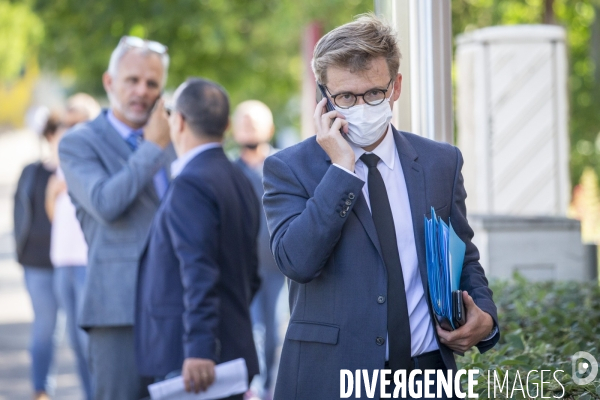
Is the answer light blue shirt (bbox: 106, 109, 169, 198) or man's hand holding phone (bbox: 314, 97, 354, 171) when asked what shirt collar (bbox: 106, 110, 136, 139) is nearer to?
light blue shirt (bbox: 106, 109, 169, 198)

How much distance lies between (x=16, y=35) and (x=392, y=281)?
23.6m

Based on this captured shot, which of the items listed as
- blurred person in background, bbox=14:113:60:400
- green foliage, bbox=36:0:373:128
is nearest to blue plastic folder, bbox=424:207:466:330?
blurred person in background, bbox=14:113:60:400

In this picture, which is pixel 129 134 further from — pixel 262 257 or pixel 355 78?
pixel 262 257

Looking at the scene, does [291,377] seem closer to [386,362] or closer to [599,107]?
[386,362]

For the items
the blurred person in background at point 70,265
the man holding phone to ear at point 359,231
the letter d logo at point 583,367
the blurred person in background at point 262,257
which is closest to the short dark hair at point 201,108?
the man holding phone to ear at point 359,231

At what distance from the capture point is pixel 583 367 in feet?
11.8

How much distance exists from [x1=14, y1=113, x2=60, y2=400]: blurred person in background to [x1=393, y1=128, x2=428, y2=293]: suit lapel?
5.43m

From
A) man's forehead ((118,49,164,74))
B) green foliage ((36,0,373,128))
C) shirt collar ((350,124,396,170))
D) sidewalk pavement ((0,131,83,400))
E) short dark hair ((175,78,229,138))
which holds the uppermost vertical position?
green foliage ((36,0,373,128))

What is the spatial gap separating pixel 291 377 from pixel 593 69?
12.7 m

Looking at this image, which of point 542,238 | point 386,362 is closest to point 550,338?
point 386,362

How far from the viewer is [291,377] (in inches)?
121

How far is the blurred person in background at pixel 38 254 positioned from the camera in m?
7.90

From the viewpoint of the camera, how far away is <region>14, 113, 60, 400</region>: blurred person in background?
25.9ft

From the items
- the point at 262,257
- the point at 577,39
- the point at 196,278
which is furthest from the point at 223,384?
the point at 577,39
